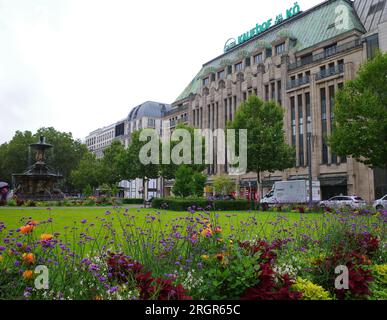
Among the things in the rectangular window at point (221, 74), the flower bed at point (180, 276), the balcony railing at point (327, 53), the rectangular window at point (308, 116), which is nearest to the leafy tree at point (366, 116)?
the balcony railing at point (327, 53)

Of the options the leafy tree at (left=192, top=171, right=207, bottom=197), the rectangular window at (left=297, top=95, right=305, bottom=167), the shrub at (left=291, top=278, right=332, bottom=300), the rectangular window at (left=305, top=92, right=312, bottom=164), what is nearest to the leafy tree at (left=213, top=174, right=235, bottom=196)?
the rectangular window at (left=297, top=95, right=305, bottom=167)

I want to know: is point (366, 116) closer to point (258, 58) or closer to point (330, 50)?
point (330, 50)

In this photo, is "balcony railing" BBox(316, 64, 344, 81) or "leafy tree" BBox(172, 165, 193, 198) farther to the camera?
"balcony railing" BBox(316, 64, 344, 81)

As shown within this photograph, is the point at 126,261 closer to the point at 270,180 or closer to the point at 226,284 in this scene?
the point at 226,284

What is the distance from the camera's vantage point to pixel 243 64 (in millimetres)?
60062

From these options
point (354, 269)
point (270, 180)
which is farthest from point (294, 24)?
point (354, 269)

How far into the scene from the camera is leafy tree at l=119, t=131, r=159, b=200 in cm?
5325

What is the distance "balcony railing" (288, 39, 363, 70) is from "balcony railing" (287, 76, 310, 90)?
1.92 metres

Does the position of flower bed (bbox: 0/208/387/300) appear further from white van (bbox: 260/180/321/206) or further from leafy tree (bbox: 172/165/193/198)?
leafy tree (bbox: 172/165/193/198)

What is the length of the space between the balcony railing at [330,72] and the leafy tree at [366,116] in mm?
16321

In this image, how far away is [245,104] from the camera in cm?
3750

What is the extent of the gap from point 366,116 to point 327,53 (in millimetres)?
22752

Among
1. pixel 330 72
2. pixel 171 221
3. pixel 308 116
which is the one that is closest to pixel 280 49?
pixel 330 72
